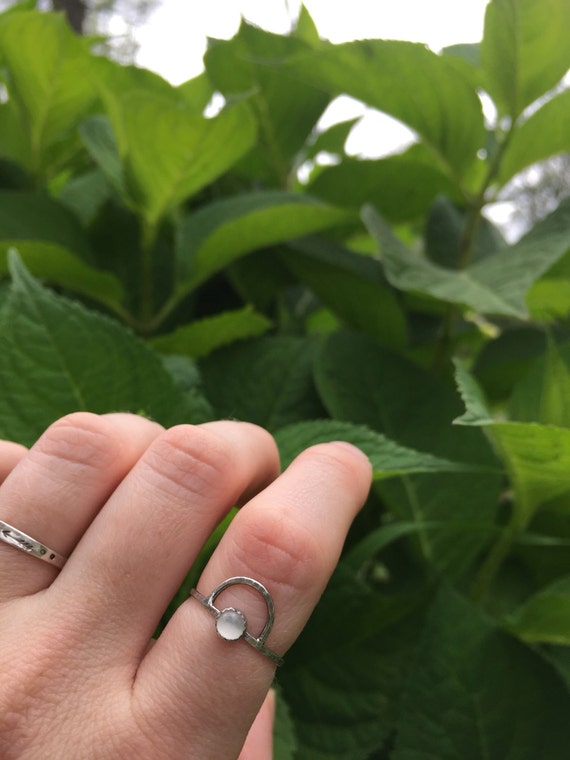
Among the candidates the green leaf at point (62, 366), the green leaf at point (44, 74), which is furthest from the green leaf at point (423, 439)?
the green leaf at point (44, 74)

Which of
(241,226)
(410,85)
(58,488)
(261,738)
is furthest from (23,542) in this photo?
(410,85)

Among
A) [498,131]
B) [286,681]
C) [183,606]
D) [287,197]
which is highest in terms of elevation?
[498,131]

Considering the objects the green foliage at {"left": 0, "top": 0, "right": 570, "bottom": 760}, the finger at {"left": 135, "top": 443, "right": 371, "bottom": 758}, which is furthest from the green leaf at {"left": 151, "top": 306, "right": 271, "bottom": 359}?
the finger at {"left": 135, "top": 443, "right": 371, "bottom": 758}

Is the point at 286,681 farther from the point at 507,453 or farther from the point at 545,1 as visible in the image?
the point at 545,1

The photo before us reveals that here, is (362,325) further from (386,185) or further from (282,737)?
(282,737)

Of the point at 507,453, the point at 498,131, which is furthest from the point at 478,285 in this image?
the point at 498,131

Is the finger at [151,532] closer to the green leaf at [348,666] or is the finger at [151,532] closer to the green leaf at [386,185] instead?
the green leaf at [348,666]

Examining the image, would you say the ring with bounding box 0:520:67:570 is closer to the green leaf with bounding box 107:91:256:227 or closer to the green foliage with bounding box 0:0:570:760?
the green foliage with bounding box 0:0:570:760
